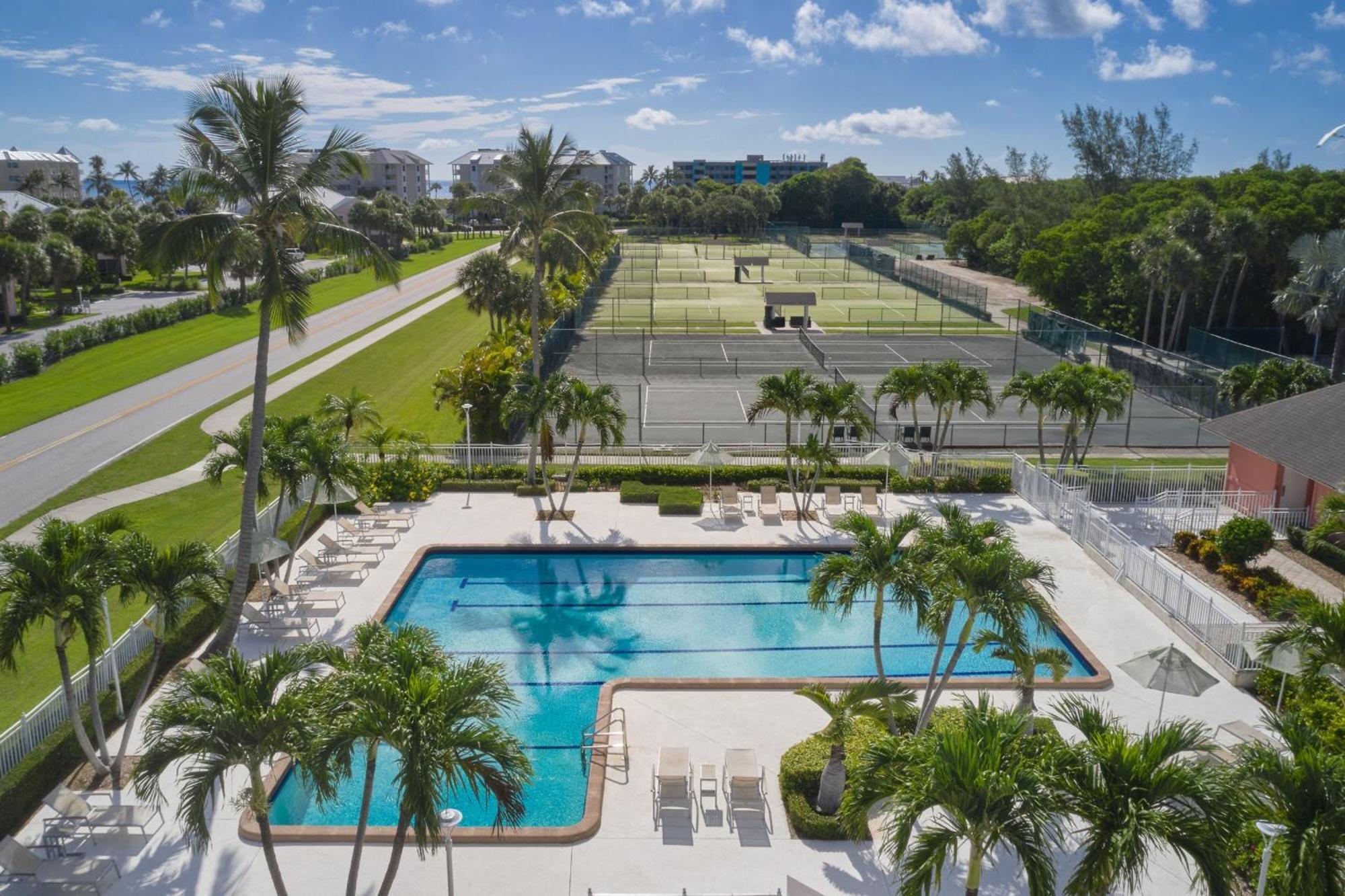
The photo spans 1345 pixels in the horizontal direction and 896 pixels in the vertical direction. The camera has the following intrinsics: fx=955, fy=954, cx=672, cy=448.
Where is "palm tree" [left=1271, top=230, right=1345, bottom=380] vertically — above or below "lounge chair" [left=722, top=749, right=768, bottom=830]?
above

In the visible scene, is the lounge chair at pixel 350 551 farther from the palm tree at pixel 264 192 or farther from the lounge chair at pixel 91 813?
the lounge chair at pixel 91 813

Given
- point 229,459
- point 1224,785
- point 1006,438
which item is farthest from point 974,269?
point 1224,785

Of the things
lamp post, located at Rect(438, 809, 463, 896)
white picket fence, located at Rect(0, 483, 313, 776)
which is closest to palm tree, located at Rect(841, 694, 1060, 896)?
lamp post, located at Rect(438, 809, 463, 896)

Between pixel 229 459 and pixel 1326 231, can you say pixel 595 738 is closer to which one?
pixel 229 459

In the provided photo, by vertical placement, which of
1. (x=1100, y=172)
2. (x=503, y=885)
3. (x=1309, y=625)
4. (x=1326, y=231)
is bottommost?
(x=503, y=885)

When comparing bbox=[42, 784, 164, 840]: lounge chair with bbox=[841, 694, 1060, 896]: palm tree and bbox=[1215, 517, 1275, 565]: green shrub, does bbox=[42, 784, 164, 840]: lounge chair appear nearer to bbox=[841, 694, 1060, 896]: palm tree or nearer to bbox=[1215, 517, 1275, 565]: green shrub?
bbox=[841, 694, 1060, 896]: palm tree

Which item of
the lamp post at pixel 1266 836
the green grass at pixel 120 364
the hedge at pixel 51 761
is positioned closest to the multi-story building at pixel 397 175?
the green grass at pixel 120 364
